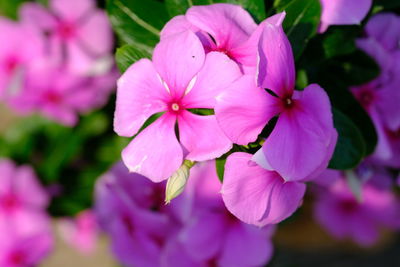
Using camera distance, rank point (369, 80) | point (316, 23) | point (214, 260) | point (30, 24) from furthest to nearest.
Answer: point (30, 24), point (214, 260), point (369, 80), point (316, 23)

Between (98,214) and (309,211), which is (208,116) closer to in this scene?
(98,214)

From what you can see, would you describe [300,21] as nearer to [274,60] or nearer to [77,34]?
[274,60]

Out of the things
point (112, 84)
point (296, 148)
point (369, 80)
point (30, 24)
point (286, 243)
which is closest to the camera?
point (296, 148)

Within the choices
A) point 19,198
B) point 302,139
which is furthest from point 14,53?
point 302,139

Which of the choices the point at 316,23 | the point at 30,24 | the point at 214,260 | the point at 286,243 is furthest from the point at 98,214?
the point at 286,243

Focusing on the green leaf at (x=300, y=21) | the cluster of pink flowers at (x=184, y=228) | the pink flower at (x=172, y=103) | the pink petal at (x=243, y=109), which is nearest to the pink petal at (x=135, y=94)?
the pink flower at (x=172, y=103)

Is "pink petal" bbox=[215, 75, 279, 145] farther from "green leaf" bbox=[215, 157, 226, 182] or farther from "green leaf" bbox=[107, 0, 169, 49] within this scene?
"green leaf" bbox=[107, 0, 169, 49]
